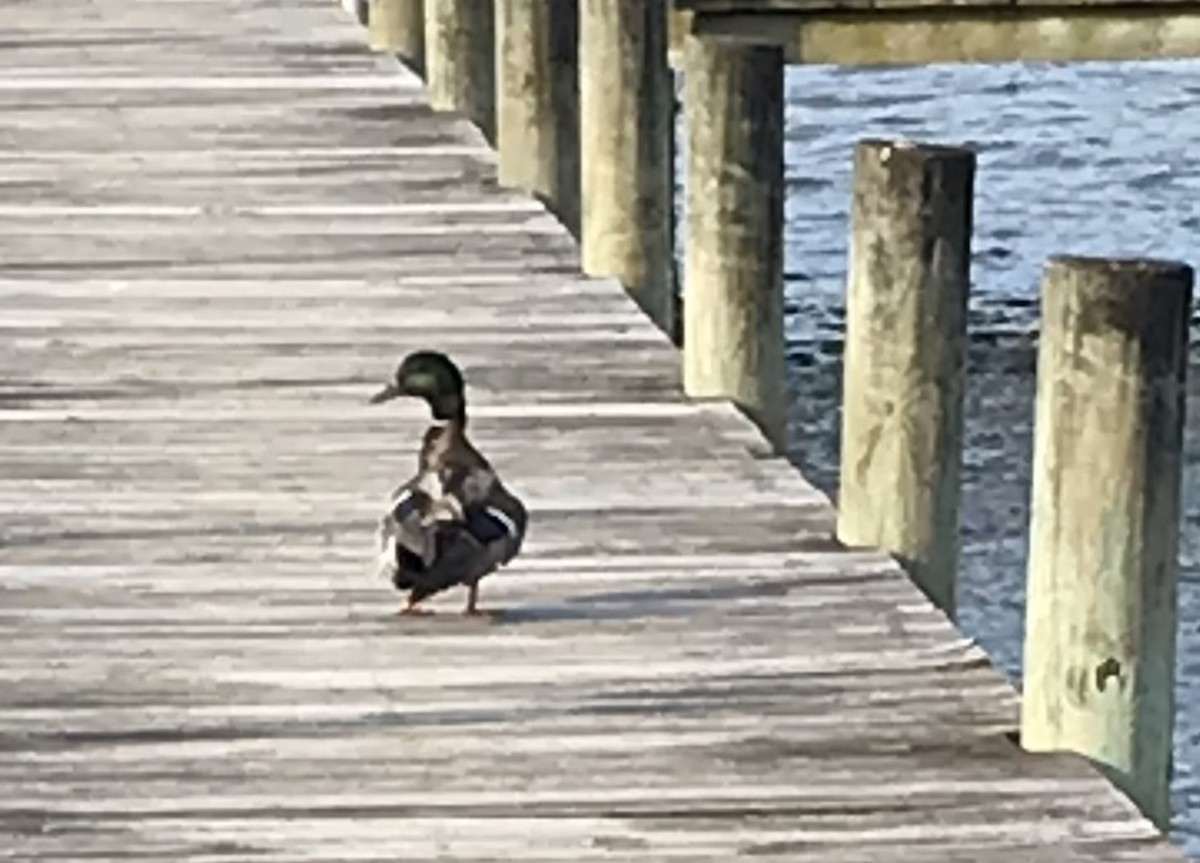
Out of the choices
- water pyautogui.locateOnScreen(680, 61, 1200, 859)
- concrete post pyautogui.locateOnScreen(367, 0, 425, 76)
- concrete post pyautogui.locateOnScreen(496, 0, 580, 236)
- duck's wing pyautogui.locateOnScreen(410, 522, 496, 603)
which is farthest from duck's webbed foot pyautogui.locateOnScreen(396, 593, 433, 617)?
concrete post pyautogui.locateOnScreen(367, 0, 425, 76)

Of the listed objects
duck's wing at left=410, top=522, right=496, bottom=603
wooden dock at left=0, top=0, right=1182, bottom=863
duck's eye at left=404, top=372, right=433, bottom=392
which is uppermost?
duck's eye at left=404, top=372, right=433, bottom=392

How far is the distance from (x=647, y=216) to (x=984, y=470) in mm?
5645

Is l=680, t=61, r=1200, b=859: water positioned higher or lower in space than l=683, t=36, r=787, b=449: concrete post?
lower

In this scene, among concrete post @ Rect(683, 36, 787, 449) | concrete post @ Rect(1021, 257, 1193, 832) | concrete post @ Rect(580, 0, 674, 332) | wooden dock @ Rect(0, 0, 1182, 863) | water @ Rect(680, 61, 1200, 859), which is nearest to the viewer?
wooden dock @ Rect(0, 0, 1182, 863)

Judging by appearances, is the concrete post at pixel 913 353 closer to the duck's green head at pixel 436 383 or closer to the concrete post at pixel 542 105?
the duck's green head at pixel 436 383

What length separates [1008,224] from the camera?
17.6 m

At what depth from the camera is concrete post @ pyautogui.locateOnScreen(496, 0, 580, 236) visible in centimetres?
877

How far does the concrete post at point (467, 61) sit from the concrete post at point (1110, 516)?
5.11m

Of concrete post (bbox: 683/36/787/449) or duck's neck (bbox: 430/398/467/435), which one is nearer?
duck's neck (bbox: 430/398/467/435)

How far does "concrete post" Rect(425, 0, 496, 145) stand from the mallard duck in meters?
4.69

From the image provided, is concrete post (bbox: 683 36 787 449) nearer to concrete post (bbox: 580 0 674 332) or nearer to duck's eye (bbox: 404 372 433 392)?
concrete post (bbox: 580 0 674 332)

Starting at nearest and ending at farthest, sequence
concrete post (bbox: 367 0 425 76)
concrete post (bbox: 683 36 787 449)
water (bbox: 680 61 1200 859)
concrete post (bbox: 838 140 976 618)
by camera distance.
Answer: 1. concrete post (bbox: 838 140 976 618)
2. concrete post (bbox: 683 36 787 449)
3. concrete post (bbox: 367 0 425 76)
4. water (bbox: 680 61 1200 859)

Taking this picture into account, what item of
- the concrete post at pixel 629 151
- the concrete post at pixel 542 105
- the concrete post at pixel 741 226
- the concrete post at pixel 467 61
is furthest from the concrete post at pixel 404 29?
the concrete post at pixel 741 226

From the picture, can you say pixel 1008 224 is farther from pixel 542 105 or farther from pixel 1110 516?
pixel 1110 516
